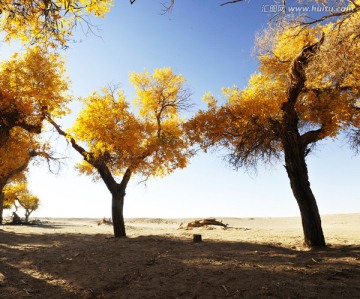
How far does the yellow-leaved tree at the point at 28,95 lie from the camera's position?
51.2 feet

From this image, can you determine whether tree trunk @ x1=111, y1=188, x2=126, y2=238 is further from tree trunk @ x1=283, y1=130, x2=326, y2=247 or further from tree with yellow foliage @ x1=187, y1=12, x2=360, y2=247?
tree trunk @ x1=283, y1=130, x2=326, y2=247

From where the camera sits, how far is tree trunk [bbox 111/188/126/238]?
1825cm

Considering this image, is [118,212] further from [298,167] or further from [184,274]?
[184,274]

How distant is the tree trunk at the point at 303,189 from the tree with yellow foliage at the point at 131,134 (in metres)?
6.41

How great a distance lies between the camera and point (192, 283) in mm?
Result: 7188

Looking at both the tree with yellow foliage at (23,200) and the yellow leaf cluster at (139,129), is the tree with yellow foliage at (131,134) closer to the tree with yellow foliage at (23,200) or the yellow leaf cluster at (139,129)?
the yellow leaf cluster at (139,129)

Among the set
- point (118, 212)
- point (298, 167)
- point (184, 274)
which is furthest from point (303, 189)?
point (118, 212)

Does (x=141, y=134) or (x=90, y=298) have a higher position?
(x=141, y=134)

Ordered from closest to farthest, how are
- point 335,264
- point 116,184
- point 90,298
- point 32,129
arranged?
point 90,298 → point 335,264 → point 32,129 → point 116,184

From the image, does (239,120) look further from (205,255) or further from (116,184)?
(116,184)

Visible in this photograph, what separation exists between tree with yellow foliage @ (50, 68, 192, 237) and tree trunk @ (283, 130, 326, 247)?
6.41m

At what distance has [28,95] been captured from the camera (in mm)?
16000

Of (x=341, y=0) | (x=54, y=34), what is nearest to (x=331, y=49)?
(x=341, y=0)

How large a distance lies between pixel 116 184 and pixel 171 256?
875cm
